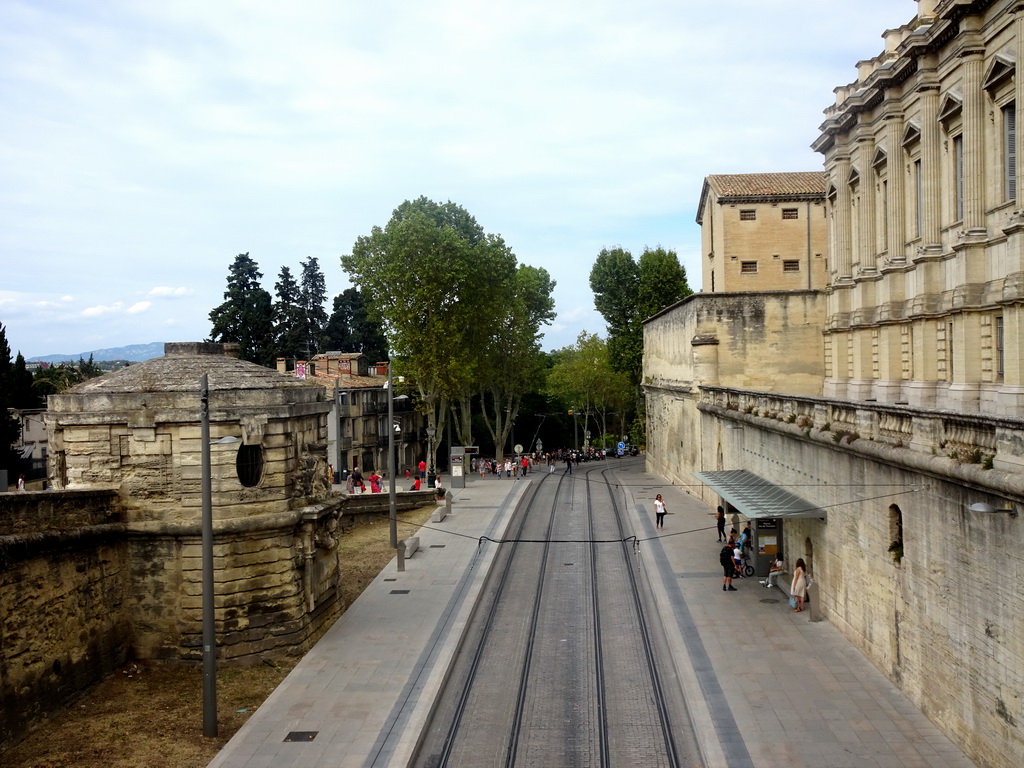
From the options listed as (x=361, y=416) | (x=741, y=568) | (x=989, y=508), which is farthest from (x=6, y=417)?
(x=989, y=508)

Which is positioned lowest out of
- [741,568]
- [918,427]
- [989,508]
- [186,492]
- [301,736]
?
[301,736]

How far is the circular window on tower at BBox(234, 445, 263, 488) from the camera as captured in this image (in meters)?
17.1

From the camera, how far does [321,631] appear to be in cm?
1880

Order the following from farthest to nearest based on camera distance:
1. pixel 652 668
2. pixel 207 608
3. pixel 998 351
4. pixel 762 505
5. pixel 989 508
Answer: pixel 998 351, pixel 762 505, pixel 652 668, pixel 207 608, pixel 989 508

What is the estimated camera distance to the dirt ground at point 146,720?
41.4 ft

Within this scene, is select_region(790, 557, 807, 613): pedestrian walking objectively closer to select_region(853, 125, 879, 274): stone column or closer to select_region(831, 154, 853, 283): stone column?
select_region(853, 125, 879, 274): stone column

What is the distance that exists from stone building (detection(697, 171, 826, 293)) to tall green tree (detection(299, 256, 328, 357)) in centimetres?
4279

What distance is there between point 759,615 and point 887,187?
14.4m

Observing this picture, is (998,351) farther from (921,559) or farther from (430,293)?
(430,293)

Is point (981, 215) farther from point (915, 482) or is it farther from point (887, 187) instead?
point (915, 482)

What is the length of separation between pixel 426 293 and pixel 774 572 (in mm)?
27013

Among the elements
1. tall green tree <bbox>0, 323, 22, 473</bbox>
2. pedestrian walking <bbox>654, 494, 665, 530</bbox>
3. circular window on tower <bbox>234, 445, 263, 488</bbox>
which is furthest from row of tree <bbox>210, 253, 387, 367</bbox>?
circular window on tower <bbox>234, 445, 263, 488</bbox>

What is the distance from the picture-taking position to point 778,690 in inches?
564

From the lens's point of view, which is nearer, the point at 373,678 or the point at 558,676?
the point at 373,678
